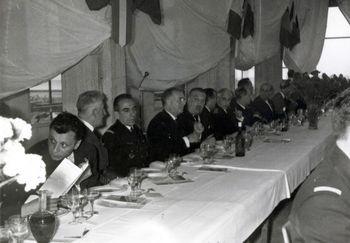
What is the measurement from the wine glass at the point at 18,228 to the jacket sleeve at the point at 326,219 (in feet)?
3.86

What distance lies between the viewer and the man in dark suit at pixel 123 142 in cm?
482

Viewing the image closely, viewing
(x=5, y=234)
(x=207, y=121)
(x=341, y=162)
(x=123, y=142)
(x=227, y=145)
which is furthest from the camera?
(x=207, y=121)

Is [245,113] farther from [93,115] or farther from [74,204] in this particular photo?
[74,204]

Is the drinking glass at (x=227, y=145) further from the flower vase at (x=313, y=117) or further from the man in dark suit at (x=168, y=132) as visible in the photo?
the flower vase at (x=313, y=117)

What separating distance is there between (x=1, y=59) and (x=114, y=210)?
2.00 meters

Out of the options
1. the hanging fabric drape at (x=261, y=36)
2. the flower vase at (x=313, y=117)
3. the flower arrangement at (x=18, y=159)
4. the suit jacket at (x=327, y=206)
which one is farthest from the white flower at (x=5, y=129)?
the hanging fabric drape at (x=261, y=36)

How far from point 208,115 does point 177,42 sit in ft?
3.59

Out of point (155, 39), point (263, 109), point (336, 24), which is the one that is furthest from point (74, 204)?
point (336, 24)

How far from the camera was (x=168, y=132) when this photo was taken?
17.3 feet

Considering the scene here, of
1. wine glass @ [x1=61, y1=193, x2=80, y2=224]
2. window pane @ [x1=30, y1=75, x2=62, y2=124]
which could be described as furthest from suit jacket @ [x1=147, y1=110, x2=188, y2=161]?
wine glass @ [x1=61, y1=193, x2=80, y2=224]

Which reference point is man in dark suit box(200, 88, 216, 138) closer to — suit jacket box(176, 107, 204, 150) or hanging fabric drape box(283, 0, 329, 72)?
suit jacket box(176, 107, 204, 150)

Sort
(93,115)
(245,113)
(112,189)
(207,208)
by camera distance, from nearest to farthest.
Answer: (207,208) < (112,189) < (93,115) < (245,113)

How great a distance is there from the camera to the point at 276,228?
4.93m

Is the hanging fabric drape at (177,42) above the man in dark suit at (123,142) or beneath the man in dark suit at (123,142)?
above
